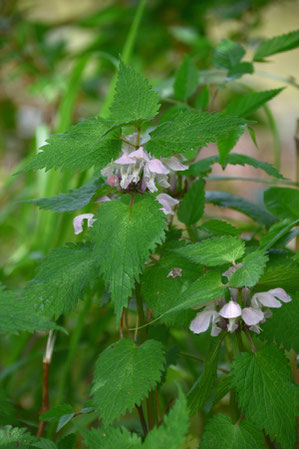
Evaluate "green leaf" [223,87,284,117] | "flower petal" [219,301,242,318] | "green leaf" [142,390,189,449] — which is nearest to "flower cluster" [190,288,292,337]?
"flower petal" [219,301,242,318]

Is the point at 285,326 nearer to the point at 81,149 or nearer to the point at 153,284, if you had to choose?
the point at 153,284

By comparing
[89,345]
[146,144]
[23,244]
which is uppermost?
[146,144]

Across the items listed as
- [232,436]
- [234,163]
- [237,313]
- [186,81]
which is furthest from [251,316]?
Answer: [186,81]

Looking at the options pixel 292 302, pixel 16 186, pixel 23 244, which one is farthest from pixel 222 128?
pixel 16 186

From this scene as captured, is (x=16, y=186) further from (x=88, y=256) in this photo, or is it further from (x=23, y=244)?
(x=88, y=256)

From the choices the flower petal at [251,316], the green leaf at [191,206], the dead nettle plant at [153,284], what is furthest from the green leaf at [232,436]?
the green leaf at [191,206]

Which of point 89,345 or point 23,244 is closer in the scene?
point 89,345

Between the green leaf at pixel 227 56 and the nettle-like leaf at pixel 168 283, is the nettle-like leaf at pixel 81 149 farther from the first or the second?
the green leaf at pixel 227 56
